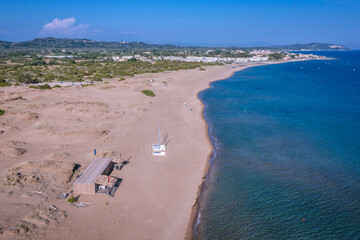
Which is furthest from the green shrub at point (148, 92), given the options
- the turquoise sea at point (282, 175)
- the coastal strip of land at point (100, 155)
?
the turquoise sea at point (282, 175)

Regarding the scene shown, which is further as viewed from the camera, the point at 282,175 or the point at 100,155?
the point at 100,155

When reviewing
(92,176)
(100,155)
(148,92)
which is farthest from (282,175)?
(148,92)

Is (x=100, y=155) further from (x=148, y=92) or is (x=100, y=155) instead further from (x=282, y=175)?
(x=148, y=92)

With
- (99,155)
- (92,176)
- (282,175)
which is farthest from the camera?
(99,155)

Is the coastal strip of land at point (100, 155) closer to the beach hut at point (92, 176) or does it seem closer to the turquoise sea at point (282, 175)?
the beach hut at point (92, 176)

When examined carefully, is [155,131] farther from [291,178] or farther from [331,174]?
[331,174]
